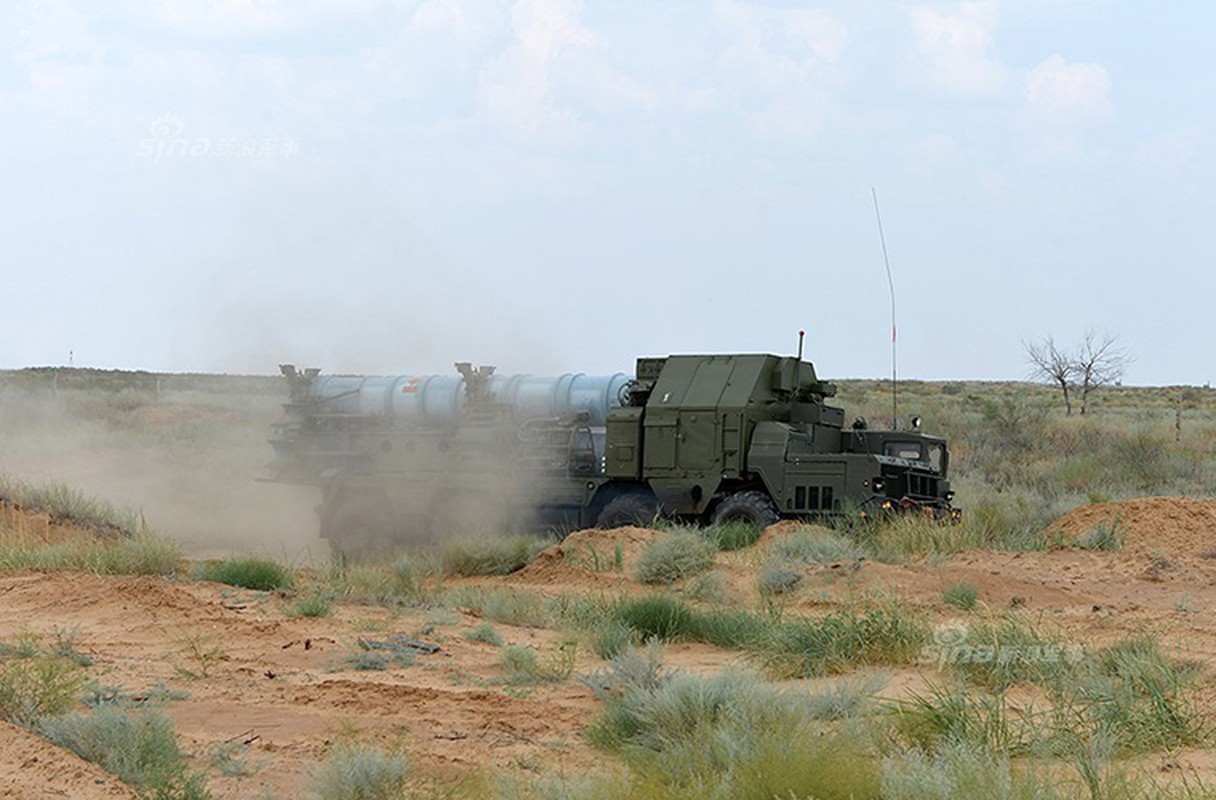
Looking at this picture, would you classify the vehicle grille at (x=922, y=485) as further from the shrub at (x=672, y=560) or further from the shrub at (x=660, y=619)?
the shrub at (x=660, y=619)

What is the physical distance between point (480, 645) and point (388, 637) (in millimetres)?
778

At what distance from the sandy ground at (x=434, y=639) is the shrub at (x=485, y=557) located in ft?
1.77

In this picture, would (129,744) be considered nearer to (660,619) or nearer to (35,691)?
(35,691)

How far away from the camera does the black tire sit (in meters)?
20.3

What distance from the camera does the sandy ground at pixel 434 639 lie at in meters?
7.72

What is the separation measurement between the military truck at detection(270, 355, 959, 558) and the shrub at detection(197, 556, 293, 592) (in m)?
5.49

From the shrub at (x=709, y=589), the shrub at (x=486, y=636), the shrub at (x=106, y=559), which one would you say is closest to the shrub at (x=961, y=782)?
the shrub at (x=486, y=636)

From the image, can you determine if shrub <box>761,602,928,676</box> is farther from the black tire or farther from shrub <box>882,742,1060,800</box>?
Answer: the black tire

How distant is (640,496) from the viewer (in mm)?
20484

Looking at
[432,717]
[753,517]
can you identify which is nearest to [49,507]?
[753,517]

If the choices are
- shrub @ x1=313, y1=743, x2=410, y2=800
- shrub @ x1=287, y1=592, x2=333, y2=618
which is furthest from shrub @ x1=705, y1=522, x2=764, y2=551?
shrub @ x1=313, y1=743, x2=410, y2=800

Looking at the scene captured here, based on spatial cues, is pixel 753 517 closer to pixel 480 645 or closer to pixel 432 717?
pixel 480 645

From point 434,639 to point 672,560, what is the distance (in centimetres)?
506

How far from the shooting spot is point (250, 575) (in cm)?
1561
